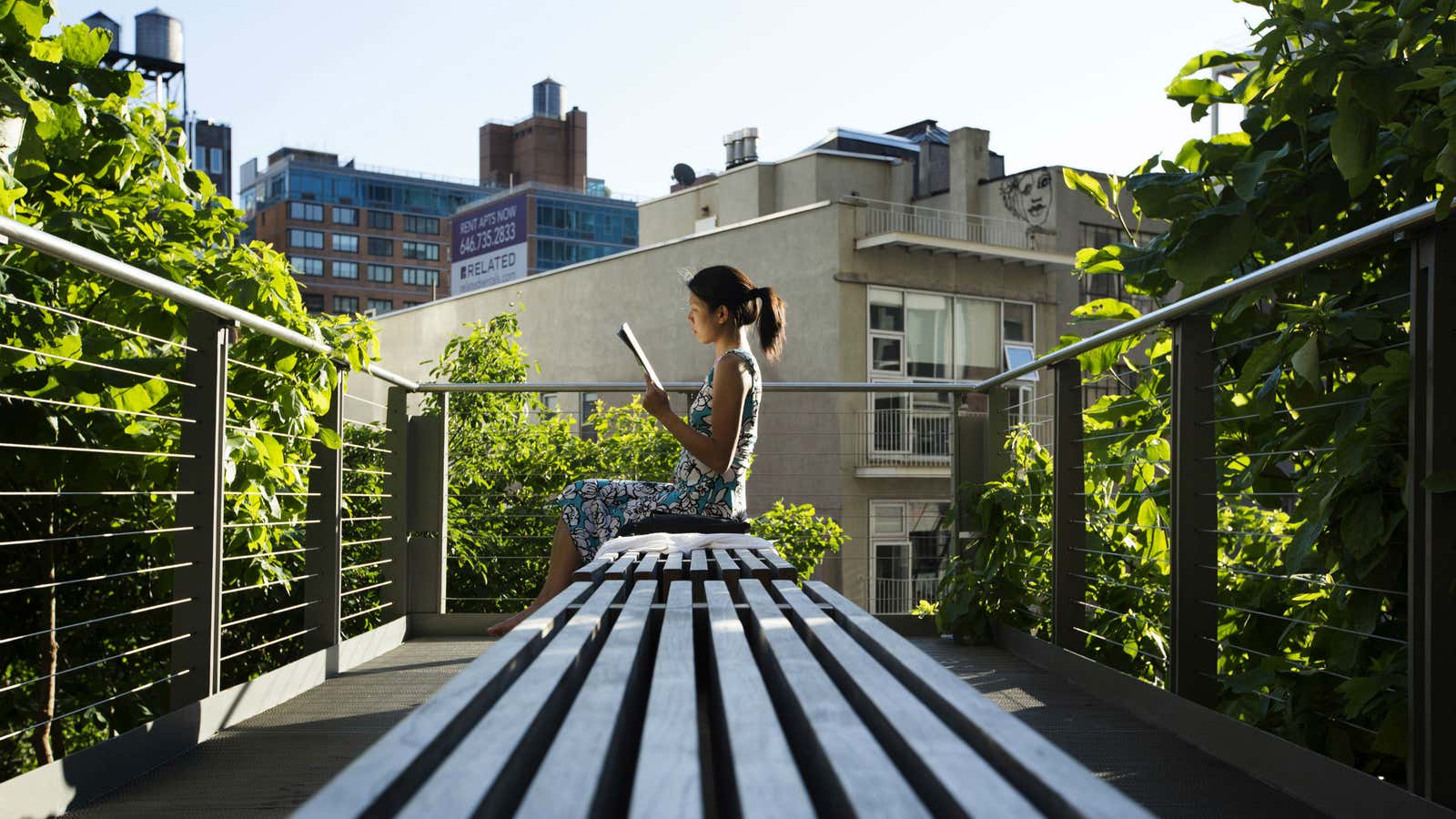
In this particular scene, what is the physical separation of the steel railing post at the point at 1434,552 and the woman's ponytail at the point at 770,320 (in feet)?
6.98

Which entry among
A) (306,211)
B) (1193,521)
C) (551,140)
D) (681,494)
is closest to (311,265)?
(306,211)

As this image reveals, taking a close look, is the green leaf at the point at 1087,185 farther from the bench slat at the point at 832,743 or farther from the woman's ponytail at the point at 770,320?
the bench slat at the point at 832,743

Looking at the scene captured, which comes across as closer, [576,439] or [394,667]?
[394,667]

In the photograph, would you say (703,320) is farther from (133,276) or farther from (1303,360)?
(1303,360)

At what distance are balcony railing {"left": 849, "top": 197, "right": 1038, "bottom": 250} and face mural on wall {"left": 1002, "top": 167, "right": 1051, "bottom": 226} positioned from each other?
302mm

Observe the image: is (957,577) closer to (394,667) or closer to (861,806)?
(394,667)

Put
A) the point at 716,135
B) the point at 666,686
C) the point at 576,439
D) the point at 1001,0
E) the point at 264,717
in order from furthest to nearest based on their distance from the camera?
the point at 716,135, the point at 1001,0, the point at 576,439, the point at 264,717, the point at 666,686

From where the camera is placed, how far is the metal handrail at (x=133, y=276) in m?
2.29

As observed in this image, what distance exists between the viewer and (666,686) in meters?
1.30

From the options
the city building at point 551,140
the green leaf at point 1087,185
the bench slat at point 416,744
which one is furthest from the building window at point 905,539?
the city building at point 551,140

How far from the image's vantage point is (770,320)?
4070 mm

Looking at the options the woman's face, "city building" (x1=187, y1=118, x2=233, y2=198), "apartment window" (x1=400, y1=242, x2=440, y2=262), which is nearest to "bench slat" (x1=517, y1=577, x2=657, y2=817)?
the woman's face

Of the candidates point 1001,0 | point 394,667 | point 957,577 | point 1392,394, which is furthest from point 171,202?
point 1001,0

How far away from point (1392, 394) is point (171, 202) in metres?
3.95
